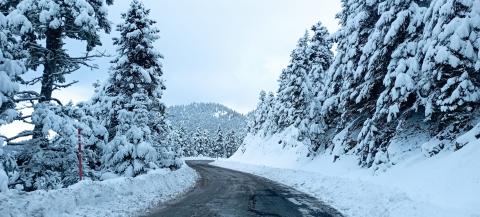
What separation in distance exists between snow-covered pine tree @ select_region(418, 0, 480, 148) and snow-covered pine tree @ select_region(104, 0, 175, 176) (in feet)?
44.8

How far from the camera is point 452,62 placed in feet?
50.5

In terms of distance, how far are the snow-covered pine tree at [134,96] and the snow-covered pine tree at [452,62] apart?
44.8 feet

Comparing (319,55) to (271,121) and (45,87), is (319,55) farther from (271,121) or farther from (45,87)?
(45,87)

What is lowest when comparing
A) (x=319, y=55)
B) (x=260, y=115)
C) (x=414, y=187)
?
(x=414, y=187)

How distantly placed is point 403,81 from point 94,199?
42.6 ft

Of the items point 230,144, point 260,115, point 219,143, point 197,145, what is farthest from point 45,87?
point 230,144

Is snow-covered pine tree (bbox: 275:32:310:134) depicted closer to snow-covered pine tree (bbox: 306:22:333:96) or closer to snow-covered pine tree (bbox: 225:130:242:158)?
snow-covered pine tree (bbox: 306:22:333:96)

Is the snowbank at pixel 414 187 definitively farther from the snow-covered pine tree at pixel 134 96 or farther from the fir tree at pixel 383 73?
the snow-covered pine tree at pixel 134 96

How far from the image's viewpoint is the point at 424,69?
54.7 feet

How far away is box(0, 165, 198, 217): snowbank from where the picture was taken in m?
9.49

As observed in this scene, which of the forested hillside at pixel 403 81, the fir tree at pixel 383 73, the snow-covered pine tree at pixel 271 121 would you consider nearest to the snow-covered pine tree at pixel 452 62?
the forested hillside at pixel 403 81

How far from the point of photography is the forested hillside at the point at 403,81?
1559cm

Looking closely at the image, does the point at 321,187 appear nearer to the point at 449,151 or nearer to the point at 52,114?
the point at 449,151

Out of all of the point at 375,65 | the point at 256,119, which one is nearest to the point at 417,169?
the point at 375,65
